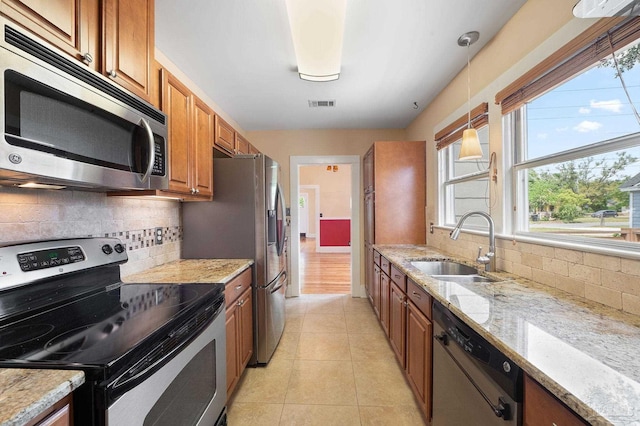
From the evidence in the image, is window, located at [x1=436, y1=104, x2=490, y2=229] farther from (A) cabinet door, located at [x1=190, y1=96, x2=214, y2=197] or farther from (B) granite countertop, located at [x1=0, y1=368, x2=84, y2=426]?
(B) granite countertop, located at [x1=0, y1=368, x2=84, y2=426]

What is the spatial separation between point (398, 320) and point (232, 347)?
4.06 ft

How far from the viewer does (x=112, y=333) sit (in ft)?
3.10

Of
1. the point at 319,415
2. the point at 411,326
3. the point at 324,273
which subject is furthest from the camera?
the point at 324,273

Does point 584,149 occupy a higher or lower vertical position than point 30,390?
higher

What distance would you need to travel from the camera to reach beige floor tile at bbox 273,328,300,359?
2531 millimetres

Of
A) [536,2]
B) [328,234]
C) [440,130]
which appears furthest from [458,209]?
[328,234]

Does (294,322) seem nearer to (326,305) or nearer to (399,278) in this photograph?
(326,305)

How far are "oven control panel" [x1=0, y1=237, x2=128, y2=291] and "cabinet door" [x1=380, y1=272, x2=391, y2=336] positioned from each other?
6.70 feet

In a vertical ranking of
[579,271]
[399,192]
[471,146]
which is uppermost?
[471,146]

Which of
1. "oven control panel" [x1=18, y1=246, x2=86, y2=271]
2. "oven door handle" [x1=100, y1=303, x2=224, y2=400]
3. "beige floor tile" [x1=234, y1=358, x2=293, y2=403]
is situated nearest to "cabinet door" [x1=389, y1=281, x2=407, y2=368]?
"beige floor tile" [x1=234, y1=358, x2=293, y2=403]

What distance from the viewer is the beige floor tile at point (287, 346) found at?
2531 mm

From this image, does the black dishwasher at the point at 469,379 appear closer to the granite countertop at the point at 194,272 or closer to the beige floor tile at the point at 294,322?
the granite countertop at the point at 194,272

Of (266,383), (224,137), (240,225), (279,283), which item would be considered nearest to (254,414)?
(266,383)

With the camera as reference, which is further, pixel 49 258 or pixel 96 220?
pixel 96 220
